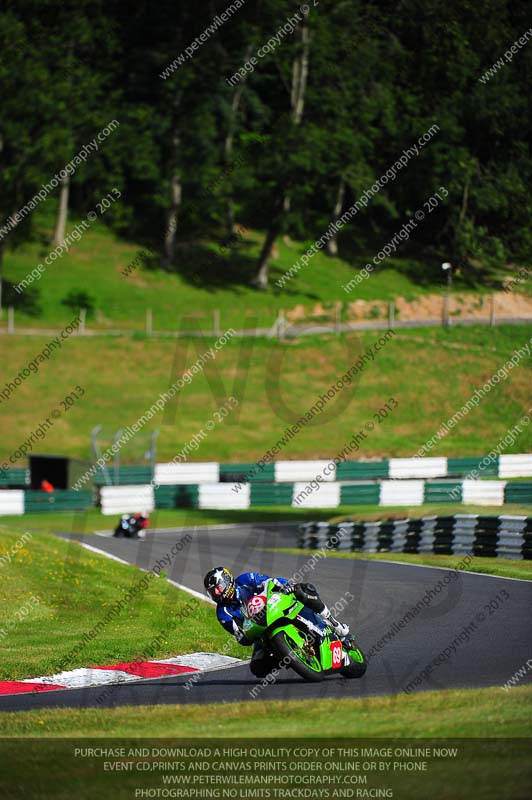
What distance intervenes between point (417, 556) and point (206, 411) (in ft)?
82.7

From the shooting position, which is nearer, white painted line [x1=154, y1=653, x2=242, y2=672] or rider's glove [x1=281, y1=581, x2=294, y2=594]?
rider's glove [x1=281, y1=581, x2=294, y2=594]

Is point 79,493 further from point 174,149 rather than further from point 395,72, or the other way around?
point 395,72

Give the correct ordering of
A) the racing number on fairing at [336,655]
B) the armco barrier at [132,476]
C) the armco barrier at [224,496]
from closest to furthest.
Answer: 1. the racing number on fairing at [336,655]
2. the armco barrier at [224,496]
3. the armco barrier at [132,476]

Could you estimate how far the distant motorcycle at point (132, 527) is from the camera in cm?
2819

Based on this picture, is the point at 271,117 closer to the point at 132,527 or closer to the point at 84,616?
the point at 132,527

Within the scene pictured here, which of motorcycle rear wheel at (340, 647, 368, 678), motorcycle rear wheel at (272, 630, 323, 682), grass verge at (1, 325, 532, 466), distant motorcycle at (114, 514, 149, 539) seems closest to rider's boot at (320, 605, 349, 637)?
motorcycle rear wheel at (340, 647, 368, 678)

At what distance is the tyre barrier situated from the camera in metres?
20.4

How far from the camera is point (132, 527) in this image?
1110 inches

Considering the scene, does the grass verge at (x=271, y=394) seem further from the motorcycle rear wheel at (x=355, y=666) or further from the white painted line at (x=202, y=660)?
the motorcycle rear wheel at (x=355, y=666)

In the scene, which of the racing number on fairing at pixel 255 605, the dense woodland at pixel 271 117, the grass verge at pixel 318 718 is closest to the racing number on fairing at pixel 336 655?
the racing number on fairing at pixel 255 605

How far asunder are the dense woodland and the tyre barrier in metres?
29.8

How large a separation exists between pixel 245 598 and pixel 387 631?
147 inches

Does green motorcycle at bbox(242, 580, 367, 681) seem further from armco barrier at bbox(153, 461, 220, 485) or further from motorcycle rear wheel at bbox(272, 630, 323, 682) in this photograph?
armco barrier at bbox(153, 461, 220, 485)

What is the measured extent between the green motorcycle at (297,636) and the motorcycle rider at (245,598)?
78 millimetres
